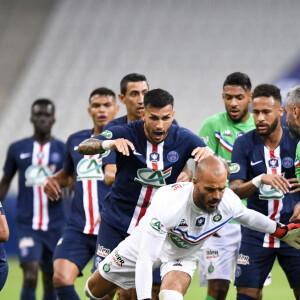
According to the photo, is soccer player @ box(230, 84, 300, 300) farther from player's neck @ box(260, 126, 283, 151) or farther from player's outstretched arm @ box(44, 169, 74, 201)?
player's outstretched arm @ box(44, 169, 74, 201)

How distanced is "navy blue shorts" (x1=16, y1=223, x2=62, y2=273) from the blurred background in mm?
7071

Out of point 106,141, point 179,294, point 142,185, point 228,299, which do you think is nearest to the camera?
point 179,294

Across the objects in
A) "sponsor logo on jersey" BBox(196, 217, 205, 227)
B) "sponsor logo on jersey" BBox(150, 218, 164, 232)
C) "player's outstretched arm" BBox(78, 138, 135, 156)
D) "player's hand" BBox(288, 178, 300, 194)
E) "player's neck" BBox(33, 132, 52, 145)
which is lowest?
"sponsor logo on jersey" BBox(150, 218, 164, 232)

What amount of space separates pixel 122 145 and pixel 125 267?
0.93m

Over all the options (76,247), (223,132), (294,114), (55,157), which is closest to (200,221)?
(294,114)

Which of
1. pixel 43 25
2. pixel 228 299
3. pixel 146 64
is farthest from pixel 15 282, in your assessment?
pixel 43 25

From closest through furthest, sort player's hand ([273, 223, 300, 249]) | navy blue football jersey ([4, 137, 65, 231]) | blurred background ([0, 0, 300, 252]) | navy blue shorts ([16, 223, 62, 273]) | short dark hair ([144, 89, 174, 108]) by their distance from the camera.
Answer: player's hand ([273, 223, 300, 249]), short dark hair ([144, 89, 174, 108]), navy blue shorts ([16, 223, 62, 273]), navy blue football jersey ([4, 137, 65, 231]), blurred background ([0, 0, 300, 252])

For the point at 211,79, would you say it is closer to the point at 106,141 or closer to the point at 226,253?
the point at 226,253

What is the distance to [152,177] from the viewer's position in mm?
5797

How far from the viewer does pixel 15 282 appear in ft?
34.4

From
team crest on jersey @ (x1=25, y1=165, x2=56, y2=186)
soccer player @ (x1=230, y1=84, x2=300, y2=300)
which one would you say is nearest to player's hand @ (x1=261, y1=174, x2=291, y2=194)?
soccer player @ (x1=230, y1=84, x2=300, y2=300)

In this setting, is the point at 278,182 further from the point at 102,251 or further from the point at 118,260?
the point at 102,251

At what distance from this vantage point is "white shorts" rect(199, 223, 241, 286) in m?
6.98

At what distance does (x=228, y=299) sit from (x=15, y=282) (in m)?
3.44
